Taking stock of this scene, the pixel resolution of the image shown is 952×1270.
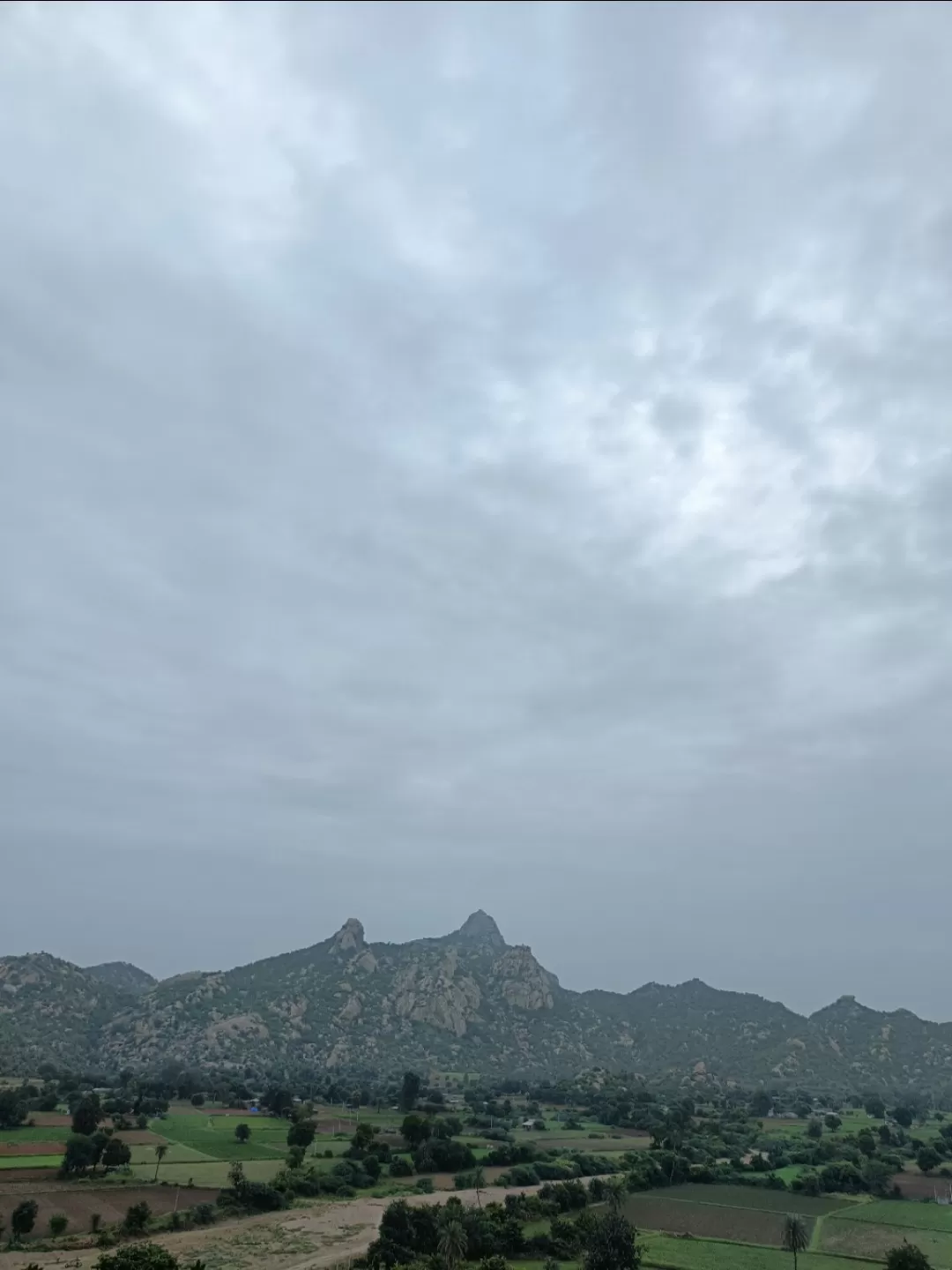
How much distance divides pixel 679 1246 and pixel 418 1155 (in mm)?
43768

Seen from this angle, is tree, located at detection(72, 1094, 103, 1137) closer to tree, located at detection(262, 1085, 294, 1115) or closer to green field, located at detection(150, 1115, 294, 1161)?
green field, located at detection(150, 1115, 294, 1161)

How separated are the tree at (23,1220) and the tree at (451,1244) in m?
31.8

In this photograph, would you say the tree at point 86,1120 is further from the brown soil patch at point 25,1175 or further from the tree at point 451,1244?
the tree at point 451,1244

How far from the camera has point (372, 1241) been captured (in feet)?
207

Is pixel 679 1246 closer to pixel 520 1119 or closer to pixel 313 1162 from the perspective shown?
pixel 313 1162

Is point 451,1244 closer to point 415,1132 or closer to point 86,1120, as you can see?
point 415,1132

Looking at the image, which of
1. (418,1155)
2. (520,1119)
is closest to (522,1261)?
(418,1155)

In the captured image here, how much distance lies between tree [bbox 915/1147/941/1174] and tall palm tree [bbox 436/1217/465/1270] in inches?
3222

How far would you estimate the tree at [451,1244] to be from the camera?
58062mm

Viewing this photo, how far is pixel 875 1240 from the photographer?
74.6m

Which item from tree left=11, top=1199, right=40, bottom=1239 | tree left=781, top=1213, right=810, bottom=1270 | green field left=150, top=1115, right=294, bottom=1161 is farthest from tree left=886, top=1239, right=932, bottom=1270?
green field left=150, top=1115, right=294, bottom=1161

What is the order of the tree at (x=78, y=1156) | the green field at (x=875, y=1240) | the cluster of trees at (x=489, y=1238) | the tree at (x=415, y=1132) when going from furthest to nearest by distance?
the tree at (x=415, y=1132)
the tree at (x=78, y=1156)
the green field at (x=875, y=1240)
the cluster of trees at (x=489, y=1238)

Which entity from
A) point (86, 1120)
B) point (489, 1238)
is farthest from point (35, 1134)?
point (489, 1238)

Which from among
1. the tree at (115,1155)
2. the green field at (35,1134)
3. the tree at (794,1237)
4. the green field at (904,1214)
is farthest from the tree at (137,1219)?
the green field at (904,1214)
